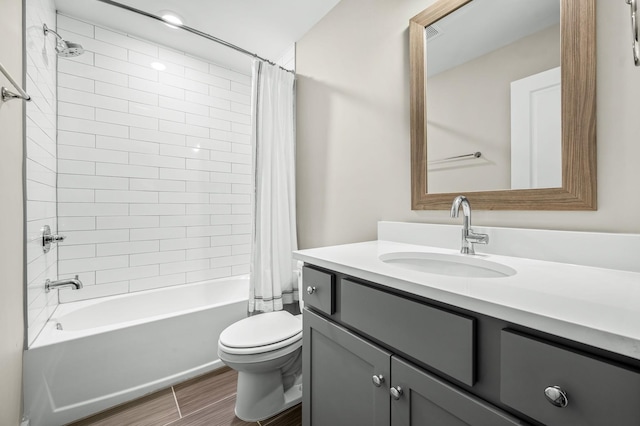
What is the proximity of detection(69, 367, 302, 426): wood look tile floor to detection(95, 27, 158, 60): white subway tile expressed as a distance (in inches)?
98.2

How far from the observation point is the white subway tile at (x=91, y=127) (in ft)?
6.26

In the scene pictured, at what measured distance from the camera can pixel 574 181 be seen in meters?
0.89

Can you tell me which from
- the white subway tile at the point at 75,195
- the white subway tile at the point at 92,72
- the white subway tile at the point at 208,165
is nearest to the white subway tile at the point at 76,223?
the white subway tile at the point at 75,195

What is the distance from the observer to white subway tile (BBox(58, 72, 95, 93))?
1.89 m

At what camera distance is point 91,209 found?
199 centimetres

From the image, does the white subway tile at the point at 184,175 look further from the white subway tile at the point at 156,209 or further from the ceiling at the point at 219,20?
the ceiling at the point at 219,20

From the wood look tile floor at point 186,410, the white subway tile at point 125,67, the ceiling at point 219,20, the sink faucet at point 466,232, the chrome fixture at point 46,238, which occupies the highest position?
the ceiling at point 219,20

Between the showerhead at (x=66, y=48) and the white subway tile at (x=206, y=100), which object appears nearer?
the showerhead at (x=66, y=48)

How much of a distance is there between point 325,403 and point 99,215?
2074 millimetres

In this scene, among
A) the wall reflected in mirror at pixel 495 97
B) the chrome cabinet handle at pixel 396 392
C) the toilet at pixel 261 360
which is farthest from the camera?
the toilet at pixel 261 360

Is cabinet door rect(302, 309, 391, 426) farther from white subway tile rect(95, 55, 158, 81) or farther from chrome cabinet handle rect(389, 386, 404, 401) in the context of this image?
white subway tile rect(95, 55, 158, 81)

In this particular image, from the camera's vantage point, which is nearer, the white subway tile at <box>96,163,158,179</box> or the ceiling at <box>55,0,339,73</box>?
the ceiling at <box>55,0,339,73</box>

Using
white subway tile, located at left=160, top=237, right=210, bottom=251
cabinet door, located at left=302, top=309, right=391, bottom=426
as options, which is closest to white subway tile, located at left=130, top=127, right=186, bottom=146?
white subway tile, located at left=160, top=237, right=210, bottom=251

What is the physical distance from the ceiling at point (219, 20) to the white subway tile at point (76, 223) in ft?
4.70
